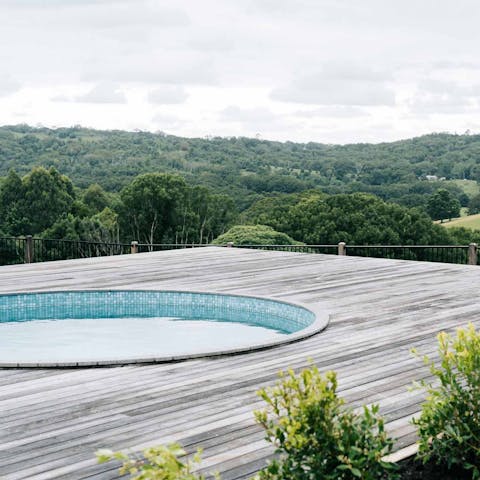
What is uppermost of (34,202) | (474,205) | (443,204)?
(34,202)

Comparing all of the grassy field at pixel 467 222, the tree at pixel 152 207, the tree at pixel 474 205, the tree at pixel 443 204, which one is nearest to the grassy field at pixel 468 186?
the tree at pixel 474 205

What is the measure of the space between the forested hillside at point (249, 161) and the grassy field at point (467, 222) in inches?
83.8

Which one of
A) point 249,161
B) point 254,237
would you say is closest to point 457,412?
point 254,237

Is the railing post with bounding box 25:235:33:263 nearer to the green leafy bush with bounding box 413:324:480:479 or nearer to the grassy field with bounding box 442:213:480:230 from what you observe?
the green leafy bush with bounding box 413:324:480:479

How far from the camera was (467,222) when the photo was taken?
42.1m

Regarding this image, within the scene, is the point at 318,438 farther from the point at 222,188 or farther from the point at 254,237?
Answer: the point at 222,188

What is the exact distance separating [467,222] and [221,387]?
39892mm

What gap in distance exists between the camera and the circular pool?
732 cm

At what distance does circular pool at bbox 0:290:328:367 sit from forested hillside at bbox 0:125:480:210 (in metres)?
36.0

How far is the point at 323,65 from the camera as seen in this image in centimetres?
3622

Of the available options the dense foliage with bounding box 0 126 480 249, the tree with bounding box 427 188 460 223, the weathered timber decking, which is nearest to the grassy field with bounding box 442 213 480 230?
the tree with bounding box 427 188 460 223

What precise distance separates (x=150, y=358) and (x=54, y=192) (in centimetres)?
3992

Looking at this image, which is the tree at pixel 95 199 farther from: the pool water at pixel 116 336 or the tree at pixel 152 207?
the pool water at pixel 116 336

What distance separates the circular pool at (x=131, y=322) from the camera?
24.0 ft
